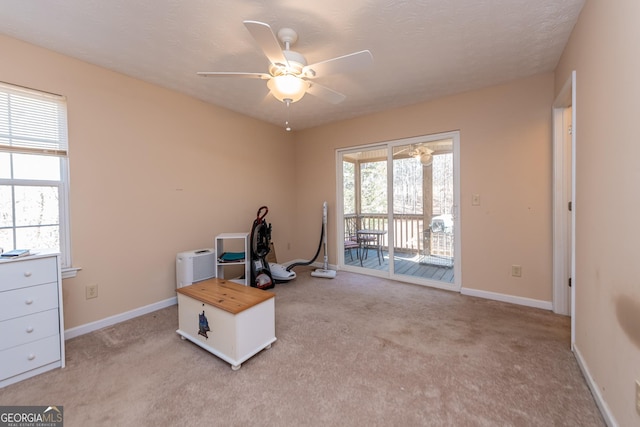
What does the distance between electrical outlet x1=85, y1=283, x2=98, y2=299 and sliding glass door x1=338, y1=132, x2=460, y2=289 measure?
3107mm

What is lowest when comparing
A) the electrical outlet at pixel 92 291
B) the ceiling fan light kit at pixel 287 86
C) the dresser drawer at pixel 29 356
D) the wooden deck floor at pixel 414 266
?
the dresser drawer at pixel 29 356

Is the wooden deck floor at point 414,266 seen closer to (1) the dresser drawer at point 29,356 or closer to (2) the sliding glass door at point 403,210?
(2) the sliding glass door at point 403,210

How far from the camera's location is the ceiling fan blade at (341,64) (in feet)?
5.52

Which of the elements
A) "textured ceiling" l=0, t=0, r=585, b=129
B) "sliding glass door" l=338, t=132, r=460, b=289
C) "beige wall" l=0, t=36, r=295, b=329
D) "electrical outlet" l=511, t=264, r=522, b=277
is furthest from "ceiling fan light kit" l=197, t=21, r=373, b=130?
"electrical outlet" l=511, t=264, r=522, b=277

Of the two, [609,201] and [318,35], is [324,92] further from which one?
[609,201]

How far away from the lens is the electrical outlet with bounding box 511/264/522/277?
9.36 ft

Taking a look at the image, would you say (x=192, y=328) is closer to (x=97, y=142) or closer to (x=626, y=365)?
(x=97, y=142)

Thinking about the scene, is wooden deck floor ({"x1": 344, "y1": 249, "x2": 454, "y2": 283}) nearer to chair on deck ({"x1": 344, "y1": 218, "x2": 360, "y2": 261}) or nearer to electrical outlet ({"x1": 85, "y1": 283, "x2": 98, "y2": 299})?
chair on deck ({"x1": 344, "y1": 218, "x2": 360, "y2": 261})

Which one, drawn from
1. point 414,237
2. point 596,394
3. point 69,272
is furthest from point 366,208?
point 69,272

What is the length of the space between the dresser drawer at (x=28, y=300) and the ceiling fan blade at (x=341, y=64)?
237 cm

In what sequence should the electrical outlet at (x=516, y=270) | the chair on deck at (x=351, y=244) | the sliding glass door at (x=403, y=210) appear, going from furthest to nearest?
the chair on deck at (x=351, y=244), the sliding glass door at (x=403, y=210), the electrical outlet at (x=516, y=270)

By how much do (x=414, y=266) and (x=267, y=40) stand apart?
3288mm

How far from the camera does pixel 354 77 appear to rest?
268 cm

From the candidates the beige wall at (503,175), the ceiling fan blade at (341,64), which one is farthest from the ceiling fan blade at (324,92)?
the beige wall at (503,175)
